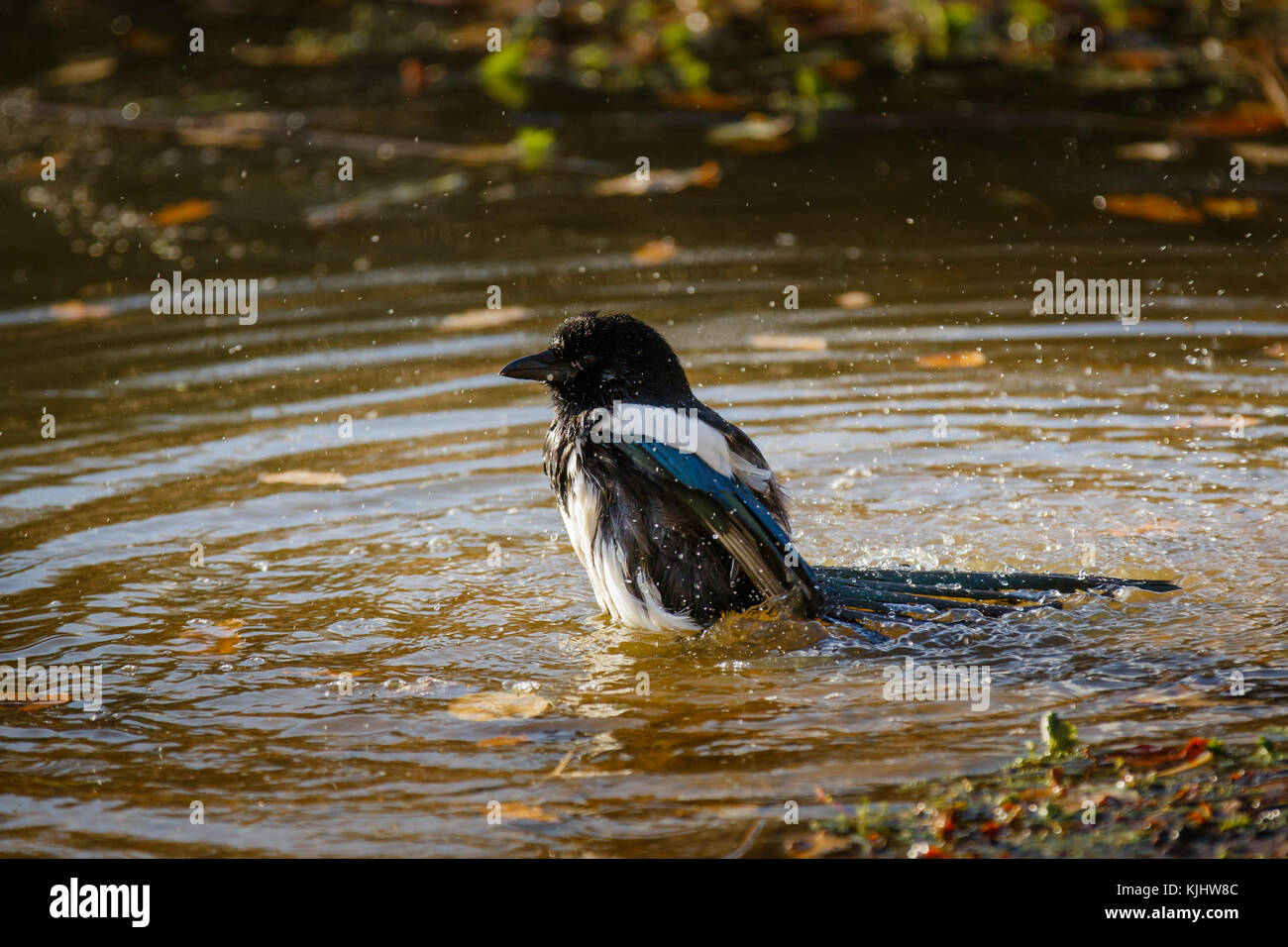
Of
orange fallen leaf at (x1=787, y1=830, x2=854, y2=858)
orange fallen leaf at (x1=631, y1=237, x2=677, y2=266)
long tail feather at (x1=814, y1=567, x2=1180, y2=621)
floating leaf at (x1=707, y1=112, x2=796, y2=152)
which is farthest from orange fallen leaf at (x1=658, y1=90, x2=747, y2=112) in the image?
orange fallen leaf at (x1=787, y1=830, x2=854, y2=858)

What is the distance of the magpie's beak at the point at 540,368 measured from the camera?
4.95 metres

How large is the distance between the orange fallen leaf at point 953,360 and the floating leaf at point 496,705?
3286 millimetres

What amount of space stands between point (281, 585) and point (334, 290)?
10.5 ft

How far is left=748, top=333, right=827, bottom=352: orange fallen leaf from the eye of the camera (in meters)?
Answer: 7.31

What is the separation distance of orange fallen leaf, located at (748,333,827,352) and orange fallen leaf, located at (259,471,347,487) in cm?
221

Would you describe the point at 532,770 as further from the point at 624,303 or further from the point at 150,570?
the point at 624,303

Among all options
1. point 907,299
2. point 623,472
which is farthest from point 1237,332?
point 623,472

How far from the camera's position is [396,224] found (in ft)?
30.1

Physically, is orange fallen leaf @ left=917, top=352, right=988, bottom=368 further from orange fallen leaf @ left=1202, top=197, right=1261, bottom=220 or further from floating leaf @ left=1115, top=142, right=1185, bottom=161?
floating leaf @ left=1115, top=142, right=1185, bottom=161

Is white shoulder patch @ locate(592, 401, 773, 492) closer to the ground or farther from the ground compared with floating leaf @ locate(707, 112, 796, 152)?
closer to the ground

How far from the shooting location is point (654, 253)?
8.39 metres

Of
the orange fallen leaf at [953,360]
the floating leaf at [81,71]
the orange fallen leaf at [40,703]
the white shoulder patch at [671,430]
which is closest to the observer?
the orange fallen leaf at [40,703]

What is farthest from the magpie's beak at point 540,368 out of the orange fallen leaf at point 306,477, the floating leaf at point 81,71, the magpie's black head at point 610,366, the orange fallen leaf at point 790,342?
the floating leaf at point 81,71

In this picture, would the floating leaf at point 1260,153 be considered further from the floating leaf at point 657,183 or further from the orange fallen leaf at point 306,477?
the orange fallen leaf at point 306,477
